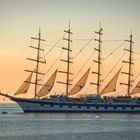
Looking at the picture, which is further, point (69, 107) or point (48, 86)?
point (69, 107)

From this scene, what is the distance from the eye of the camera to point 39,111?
163 m

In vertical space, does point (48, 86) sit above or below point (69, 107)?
above

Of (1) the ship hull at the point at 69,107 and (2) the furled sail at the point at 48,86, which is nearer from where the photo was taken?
(2) the furled sail at the point at 48,86

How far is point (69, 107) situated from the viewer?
162m

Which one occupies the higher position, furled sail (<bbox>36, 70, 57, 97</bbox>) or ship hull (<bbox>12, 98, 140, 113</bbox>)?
furled sail (<bbox>36, 70, 57, 97</bbox>)

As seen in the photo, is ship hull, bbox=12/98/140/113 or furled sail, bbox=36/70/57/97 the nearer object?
furled sail, bbox=36/70/57/97

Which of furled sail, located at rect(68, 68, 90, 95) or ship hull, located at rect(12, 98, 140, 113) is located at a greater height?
furled sail, located at rect(68, 68, 90, 95)

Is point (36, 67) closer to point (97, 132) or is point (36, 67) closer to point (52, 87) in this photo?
point (52, 87)

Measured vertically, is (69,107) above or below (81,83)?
below

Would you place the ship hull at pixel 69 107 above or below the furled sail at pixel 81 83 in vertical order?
below

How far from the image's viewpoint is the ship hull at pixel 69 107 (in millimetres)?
161375

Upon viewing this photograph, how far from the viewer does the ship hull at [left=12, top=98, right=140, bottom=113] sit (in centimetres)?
16138

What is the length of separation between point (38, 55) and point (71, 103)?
42.7 feet

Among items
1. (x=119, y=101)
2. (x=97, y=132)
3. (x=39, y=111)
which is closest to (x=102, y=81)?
(x=119, y=101)
